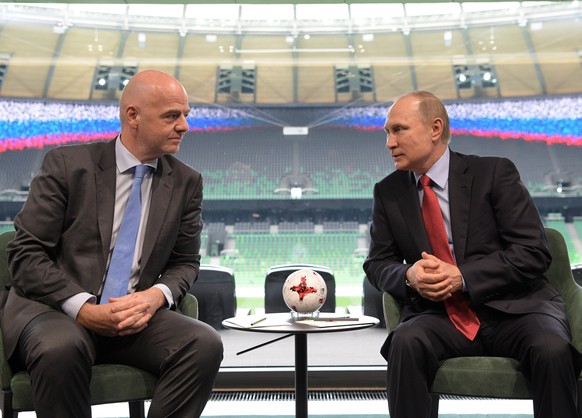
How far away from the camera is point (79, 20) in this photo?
5031 millimetres

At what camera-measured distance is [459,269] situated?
2277 mm

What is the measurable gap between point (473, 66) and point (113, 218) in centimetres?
377

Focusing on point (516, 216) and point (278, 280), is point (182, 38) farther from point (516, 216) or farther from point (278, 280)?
point (516, 216)

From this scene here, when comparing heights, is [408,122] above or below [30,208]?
above

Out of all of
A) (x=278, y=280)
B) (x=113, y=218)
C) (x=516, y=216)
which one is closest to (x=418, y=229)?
(x=516, y=216)

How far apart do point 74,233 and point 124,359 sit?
448 millimetres

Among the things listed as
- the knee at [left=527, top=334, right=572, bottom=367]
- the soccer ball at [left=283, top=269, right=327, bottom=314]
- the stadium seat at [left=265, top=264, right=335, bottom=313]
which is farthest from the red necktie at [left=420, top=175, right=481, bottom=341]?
the stadium seat at [left=265, top=264, right=335, bottom=313]

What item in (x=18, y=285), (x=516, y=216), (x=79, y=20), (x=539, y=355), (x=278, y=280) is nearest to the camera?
(x=539, y=355)

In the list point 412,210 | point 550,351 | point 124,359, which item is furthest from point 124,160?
point 550,351

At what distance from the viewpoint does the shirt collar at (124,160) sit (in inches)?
94.1

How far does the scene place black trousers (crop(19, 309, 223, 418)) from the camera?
1.91m

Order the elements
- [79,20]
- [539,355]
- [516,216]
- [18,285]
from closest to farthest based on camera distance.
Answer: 1. [539,355]
2. [18,285]
3. [516,216]
4. [79,20]

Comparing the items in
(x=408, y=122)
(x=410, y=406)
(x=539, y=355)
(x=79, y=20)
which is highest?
(x=79, y=20)

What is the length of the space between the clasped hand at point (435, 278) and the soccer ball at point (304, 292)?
0.43 meters
